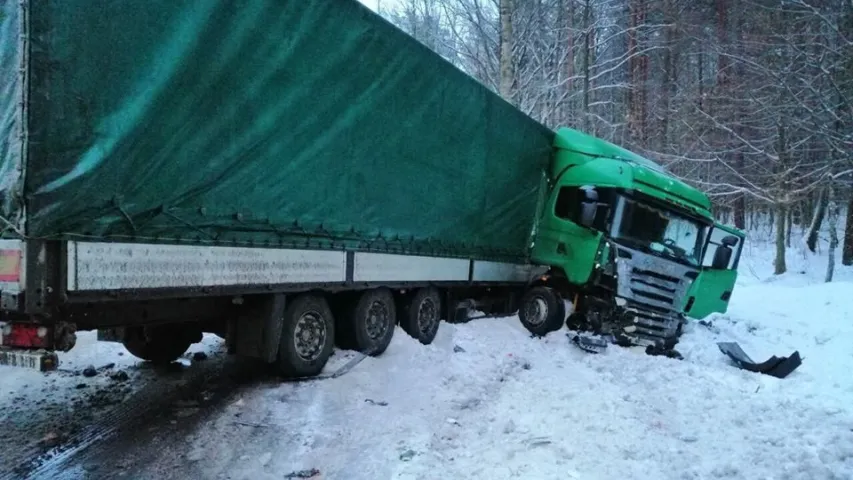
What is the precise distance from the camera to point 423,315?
8.26 meters

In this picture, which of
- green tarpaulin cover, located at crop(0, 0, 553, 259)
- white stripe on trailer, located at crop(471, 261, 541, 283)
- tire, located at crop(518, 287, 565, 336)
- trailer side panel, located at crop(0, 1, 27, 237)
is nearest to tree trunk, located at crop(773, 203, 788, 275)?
white stripe on trailer, located at crop(471, 261, 541, 283)

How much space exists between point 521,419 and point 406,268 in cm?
263

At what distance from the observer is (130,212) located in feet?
12.7

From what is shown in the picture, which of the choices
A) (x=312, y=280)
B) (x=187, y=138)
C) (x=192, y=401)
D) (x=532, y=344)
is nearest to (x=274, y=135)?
(x=187, y=138)

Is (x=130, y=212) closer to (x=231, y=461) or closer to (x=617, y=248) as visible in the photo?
(x=231, y=461)

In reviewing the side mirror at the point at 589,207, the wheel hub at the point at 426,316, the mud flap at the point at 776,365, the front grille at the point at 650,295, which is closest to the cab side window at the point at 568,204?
the side mirror at the point at 589,207

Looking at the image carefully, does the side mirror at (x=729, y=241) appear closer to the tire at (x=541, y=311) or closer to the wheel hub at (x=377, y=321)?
the tire at (x=541, y=311)

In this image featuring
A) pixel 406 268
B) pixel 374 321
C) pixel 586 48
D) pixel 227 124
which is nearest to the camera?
pixel 227 124

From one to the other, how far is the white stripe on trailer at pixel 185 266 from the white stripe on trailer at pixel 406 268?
2.05ft

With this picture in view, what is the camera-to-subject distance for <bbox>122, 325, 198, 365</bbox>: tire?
6.08 metres

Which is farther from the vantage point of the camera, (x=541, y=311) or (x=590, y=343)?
(x=541, y=311)

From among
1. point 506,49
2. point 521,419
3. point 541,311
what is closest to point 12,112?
point 521,419

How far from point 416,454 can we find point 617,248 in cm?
592

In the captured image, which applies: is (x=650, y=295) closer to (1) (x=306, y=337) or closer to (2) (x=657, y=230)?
(2) (x=657, y=230)
